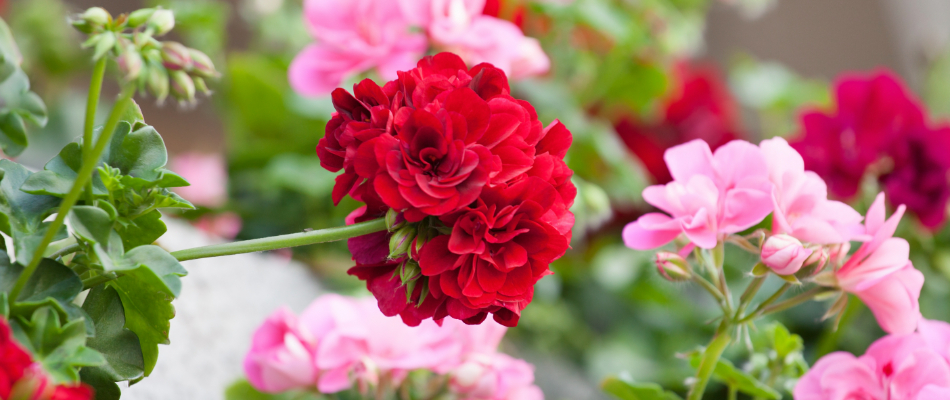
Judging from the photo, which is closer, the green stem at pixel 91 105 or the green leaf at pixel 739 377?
the green stem at pixel 91 105

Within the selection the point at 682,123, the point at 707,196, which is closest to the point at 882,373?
the point at 707,196

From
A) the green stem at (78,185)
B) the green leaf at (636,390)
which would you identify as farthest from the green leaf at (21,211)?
the green leaf at (636,390)

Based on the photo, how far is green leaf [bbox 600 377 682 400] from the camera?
30cm

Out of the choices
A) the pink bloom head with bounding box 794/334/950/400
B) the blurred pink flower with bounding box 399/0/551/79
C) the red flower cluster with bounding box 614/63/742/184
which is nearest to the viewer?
the pink bloom head with bounding box 794/334/950/400

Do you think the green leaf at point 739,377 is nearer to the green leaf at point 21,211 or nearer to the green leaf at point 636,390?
the green leaf at point 636,390

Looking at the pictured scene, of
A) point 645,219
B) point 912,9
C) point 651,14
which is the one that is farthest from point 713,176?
point 912,9

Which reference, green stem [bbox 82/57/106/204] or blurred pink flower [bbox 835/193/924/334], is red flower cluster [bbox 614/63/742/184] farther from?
green stem [bbox 82/57/106/204]

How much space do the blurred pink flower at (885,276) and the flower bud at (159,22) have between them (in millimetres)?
251

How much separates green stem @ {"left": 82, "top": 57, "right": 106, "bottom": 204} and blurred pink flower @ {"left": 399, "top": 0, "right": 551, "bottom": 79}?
24cm

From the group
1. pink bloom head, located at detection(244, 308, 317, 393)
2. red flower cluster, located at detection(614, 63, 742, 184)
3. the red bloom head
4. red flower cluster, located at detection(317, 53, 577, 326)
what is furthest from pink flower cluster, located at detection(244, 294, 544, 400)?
red flower cluster, located at detection(614, 63, 742, 184)

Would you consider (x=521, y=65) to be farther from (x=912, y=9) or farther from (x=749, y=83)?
(x=912, y=9)

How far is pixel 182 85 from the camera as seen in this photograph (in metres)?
0.20

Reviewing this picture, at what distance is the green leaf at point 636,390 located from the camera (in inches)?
11.6

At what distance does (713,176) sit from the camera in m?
0.26
